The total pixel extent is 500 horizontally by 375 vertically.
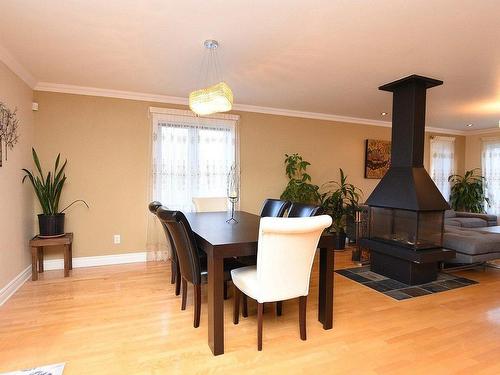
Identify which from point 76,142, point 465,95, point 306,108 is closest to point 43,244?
point 76,142

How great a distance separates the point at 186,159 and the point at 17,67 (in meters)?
2.09

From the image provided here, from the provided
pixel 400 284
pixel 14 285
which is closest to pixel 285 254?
pixel 400 284

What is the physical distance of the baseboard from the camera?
370 centimetres

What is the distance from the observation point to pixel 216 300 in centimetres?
191

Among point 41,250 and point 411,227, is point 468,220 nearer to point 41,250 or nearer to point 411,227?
point 411,227

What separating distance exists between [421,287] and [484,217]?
10.7ft

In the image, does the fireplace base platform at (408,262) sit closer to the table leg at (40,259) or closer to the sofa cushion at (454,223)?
the sofa cushion at (454,223)

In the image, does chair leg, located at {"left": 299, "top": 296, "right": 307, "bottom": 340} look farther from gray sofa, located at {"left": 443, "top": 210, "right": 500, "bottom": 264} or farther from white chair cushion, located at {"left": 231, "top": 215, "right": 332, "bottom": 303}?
gray sofa, located at {"left": 443, "top": 210, "right": 500, "bottom": 264}

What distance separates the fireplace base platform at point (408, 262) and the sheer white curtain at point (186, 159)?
2.35 metres

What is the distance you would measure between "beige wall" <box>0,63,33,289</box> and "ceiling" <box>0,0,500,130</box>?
28 cm

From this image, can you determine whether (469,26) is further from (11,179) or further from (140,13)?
(11,179)

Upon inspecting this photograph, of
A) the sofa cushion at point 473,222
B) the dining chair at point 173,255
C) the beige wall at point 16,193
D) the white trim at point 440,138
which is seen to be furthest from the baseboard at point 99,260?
the white trim at point 440,138

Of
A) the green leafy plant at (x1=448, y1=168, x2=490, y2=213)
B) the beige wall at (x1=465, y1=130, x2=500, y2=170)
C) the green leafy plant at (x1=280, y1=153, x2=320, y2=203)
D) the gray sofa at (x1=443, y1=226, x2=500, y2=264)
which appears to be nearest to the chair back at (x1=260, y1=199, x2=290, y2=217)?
the green leafy plant at (x1=280, y1=153, x2=320, y2=203)

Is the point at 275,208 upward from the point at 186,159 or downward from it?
downward
